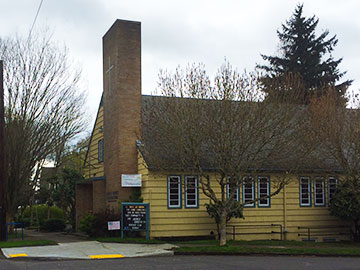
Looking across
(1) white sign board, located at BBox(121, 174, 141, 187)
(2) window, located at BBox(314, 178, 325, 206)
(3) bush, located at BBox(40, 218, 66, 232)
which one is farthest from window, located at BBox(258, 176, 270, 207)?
(3) bush, located at BBox(40, 218, 66, 232)

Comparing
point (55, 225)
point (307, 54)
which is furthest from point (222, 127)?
point (307, 54)

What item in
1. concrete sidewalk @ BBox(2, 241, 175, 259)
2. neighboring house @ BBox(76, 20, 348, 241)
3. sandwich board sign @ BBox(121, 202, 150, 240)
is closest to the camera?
concrete sidewalk @ BBox(2, 241, 175, 259)

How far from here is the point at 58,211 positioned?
40.0m

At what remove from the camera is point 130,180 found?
2286cm

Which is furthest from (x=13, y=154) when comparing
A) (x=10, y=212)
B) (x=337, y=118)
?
(x=337, y=118)

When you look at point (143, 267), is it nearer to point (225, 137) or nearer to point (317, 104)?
point (225, 137)

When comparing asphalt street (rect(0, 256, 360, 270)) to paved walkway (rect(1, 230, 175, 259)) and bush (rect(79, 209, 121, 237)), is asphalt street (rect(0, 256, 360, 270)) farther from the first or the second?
bush (rect(79, 209, 121, 237))

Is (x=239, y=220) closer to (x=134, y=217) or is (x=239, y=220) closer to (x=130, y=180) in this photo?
(x=134, y=217)

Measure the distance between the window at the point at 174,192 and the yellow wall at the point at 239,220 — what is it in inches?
8.8

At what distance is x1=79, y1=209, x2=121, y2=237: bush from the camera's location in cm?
2250

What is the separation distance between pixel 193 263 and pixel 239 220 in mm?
8739

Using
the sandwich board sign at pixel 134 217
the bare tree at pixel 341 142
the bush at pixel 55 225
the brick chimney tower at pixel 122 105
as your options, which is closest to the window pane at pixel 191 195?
the sandwich board sign at pixel 134 217

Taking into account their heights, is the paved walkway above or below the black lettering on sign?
below

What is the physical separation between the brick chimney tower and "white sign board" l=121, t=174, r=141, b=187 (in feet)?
2.48
